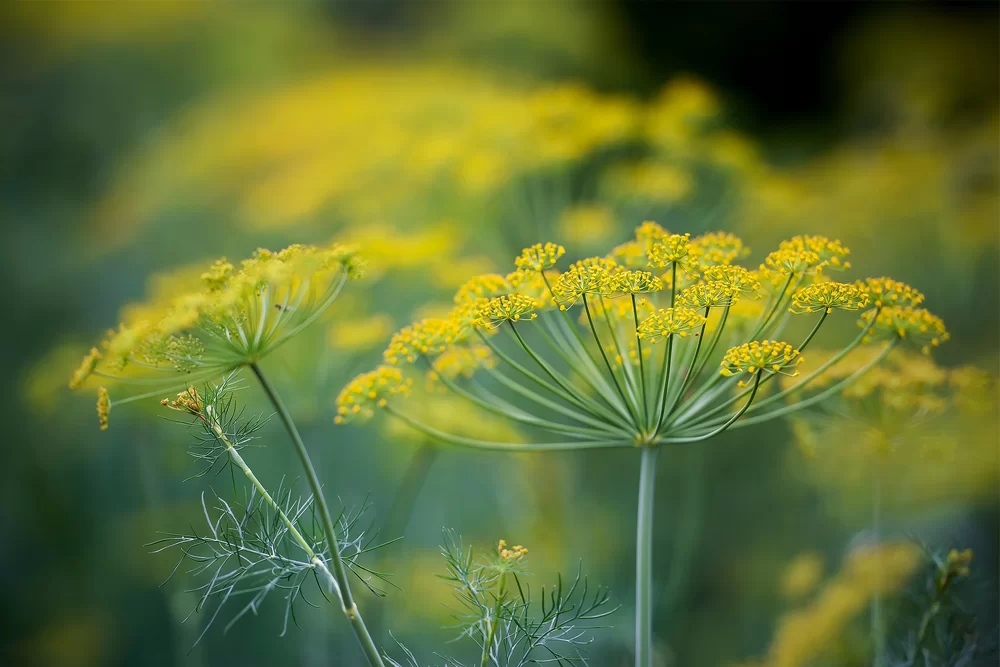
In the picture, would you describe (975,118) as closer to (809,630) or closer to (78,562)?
(809,630)

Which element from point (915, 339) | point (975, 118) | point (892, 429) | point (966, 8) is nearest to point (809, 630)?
point (892, 429)

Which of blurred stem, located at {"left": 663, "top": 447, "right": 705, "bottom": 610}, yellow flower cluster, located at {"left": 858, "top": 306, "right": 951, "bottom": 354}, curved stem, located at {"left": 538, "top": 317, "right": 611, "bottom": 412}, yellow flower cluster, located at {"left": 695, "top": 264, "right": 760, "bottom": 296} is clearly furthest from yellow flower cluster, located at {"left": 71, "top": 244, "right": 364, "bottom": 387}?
blurred stem, located at {"left": 663, "top": 447, "right": 705, "bottom": 610}

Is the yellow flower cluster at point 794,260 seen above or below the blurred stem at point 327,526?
above

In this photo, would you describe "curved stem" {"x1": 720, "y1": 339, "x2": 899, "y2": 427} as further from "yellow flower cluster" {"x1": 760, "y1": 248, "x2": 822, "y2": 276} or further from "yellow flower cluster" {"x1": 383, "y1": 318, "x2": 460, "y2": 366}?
"yellow flower cluster" {"x1": 383, "y1": 318, "x2": 460, "y2": 366}

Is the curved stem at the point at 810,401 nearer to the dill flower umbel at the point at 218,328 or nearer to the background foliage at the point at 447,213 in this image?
the dill flower umbel at the point at 218,328

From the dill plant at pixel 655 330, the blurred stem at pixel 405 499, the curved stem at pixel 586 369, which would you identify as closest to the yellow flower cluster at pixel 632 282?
the dill plant at pixel 655 330

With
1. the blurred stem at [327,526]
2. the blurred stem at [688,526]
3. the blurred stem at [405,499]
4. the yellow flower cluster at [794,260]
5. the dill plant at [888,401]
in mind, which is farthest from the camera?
the blurred stem at [688,526]
